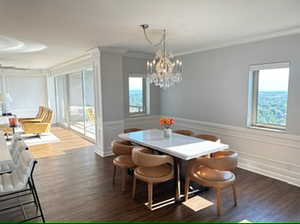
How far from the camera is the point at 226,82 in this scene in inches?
172

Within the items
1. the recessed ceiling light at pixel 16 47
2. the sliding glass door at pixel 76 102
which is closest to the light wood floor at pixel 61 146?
the sliding glass door at pixel 76 102

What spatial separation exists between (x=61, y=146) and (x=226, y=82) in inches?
183

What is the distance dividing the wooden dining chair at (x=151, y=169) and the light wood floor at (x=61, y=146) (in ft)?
10.3

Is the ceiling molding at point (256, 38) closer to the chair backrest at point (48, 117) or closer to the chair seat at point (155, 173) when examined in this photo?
the chair seat at point (155, 173)

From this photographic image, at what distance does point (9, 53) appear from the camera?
541 cm

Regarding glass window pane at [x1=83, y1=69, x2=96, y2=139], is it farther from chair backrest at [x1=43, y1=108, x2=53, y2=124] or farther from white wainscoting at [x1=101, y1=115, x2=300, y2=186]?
white wainscoting at [x1=101, y1=115, x2=300, y2=186]

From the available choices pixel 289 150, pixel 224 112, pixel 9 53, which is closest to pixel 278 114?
pixel 289 150

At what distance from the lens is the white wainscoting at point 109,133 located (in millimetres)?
4937

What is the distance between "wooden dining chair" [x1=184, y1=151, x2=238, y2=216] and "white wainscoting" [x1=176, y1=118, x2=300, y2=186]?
1.32m

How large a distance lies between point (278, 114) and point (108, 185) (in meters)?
3.26

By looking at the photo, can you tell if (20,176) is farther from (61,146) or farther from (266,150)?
(266,150)

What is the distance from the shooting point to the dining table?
9.09 ft

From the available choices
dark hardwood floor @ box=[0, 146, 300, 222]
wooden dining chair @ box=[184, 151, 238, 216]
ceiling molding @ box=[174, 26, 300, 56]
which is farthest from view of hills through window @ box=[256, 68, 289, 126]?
wooden dining chair @ box=[184, 151, 238, 216]

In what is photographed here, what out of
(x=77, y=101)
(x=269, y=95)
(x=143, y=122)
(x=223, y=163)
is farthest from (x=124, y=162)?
(x=77, y=101)
